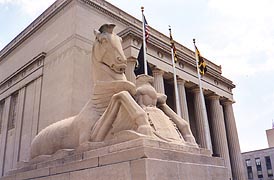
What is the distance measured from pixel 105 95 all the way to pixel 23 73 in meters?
26.6

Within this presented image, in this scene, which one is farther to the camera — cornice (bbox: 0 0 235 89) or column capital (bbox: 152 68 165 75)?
cornice (bbox: 0 0 235 89)

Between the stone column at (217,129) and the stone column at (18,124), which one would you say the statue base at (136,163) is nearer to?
the stone column at (18,124)

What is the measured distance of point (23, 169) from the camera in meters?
7.20

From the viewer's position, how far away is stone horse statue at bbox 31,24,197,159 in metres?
5.64

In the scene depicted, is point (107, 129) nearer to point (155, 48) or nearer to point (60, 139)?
point (60, 139)

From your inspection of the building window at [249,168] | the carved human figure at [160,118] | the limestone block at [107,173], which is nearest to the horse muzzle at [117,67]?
the carved human figure at [160,118]

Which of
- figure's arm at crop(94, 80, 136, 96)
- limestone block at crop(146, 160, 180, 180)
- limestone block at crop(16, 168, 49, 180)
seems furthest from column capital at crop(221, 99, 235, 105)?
limestone block at crop(146, 160, 180, 180)

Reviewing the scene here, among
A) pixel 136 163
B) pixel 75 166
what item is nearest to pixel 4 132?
pixel 75 166

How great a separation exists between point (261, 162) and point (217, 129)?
96.7 feet

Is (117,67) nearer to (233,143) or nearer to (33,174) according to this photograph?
(33,174)

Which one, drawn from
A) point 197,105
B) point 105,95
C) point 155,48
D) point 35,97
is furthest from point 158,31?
A: point 105,95

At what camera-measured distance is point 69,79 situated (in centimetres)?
2477

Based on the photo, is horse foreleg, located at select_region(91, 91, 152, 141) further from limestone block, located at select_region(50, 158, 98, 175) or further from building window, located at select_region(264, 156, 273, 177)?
building window, located at select_region(264, 156, 273, 177)

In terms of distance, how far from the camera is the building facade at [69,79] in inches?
1000
